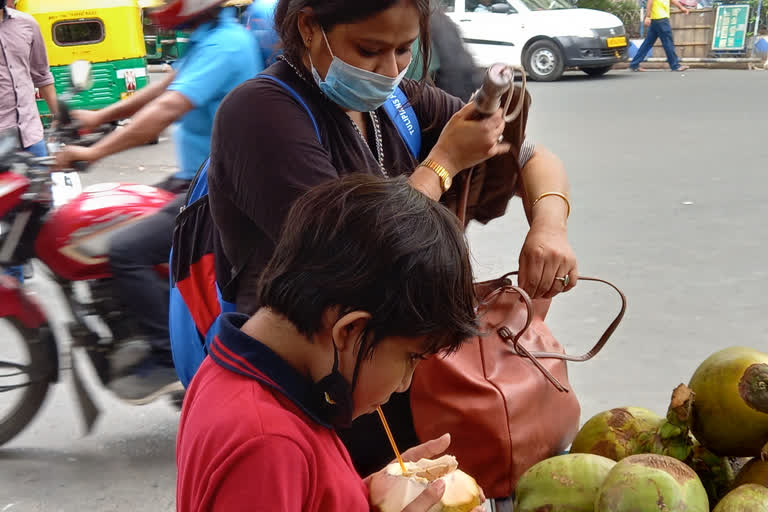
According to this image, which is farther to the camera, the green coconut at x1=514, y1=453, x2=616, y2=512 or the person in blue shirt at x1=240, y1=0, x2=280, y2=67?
the person in blue shirt at x1=240, y1=0, x2=280, y2=67

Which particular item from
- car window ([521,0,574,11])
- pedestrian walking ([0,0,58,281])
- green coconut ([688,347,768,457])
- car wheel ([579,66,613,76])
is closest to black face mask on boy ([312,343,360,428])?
green coconut ([688,347,768,457])

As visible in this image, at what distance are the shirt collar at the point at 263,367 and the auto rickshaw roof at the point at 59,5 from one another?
9.08 m

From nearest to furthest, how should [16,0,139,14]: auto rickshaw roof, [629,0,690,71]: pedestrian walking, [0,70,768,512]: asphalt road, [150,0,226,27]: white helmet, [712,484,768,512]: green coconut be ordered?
[712,484,768,512]: green coconut < [150,0,226,27]: white helmet < [0,70,768,512]: asphalt road < [16,0,139,14]: auto rickshaw roof < [629,0,690,71]: pedestrian walking

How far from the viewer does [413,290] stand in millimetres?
1114

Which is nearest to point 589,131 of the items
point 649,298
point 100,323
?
point 649,298

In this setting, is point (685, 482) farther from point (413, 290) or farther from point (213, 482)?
point (213, 482)

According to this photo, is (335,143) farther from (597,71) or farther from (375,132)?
(597,71)

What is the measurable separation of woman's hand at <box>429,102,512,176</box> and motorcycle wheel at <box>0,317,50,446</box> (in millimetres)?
2030

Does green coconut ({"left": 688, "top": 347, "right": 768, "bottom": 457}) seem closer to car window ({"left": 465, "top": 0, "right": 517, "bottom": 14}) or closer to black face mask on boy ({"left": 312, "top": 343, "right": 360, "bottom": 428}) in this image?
black face mask on boy ({"left": 312, "top": 343, "right": 360, "bottom": 428})

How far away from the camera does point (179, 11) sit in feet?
9.13

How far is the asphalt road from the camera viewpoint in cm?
323

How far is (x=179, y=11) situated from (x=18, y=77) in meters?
2.45

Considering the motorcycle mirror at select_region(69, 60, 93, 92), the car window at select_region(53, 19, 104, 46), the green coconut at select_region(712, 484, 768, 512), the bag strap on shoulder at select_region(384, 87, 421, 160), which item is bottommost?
the car window at select_region(53, 19, 104, 46)

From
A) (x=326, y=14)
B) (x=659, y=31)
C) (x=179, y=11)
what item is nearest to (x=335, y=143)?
(x=326, y=14)
